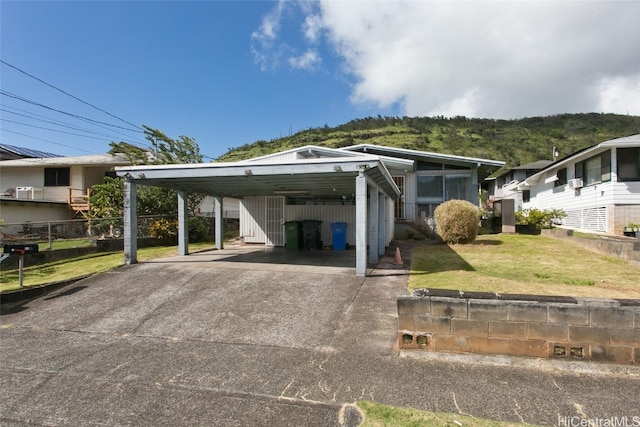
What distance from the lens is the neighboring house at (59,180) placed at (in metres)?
19.2

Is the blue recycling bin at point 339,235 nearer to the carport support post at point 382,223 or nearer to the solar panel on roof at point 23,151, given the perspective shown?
the carport support post at point 382,223

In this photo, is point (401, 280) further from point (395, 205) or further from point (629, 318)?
point (395, 205)

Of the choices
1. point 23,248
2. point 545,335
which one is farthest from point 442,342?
point 23,248

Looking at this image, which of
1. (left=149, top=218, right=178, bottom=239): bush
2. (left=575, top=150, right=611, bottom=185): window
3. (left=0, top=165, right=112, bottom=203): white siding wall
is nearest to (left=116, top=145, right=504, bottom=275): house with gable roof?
(left=149, top=218, right=178, bottom=239): bush

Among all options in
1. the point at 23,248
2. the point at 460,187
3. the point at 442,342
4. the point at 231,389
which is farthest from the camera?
the point at 460,187

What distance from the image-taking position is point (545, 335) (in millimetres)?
3719

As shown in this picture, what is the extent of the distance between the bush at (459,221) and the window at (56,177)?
70.7ft

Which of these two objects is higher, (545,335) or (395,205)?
(395,205)

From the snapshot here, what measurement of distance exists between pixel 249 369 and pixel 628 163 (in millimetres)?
15131

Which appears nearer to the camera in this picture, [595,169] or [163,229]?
[595,169]

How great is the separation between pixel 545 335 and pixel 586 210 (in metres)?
14.1

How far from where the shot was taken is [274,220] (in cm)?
1388

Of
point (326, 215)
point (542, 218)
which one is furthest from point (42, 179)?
point (542, 218)

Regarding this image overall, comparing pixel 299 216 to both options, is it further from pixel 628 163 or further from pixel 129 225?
pixel 628 163
